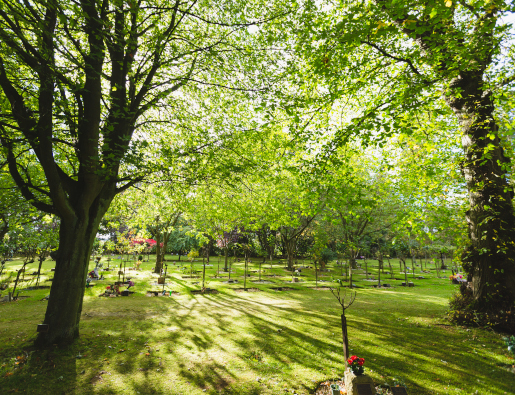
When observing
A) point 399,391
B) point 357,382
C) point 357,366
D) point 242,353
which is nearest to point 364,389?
point 357,382

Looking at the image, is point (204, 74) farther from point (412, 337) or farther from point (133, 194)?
point (412, 337)

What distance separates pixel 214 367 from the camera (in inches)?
233

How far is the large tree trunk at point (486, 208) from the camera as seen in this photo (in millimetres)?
7387

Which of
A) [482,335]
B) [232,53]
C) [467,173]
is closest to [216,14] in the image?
[232,53]

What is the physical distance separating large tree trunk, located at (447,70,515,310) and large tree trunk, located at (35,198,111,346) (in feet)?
36.6

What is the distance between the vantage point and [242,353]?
668 cm

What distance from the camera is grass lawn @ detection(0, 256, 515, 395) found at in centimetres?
506

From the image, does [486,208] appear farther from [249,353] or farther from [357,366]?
[249,353]

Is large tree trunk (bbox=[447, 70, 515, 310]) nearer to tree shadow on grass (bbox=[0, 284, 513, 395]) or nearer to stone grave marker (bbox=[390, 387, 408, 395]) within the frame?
tree shadow on grass (bbox=[0, 284, 513, 395])

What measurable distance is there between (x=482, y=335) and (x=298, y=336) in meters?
5.17

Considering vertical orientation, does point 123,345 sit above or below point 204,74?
below

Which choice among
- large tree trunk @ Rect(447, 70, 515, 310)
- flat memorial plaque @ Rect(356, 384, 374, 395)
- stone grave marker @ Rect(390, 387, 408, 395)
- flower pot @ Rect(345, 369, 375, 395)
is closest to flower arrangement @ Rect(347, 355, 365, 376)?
flower pot @ Rect(345, 369, 375, 395)

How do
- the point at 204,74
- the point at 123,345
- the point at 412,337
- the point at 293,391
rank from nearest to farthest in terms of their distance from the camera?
the point at 293,391, the point at 123,345, the point at 412,337, the point at 204,74

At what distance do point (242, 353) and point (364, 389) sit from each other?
345cm
